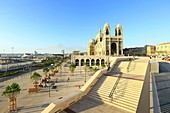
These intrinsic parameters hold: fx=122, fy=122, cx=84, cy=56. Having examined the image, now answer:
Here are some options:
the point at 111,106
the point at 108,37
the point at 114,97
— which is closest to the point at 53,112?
the point at 111,106

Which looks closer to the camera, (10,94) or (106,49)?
(10,94)

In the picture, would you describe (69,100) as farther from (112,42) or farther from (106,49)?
(112,42)

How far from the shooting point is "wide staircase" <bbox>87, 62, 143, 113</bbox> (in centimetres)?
1293

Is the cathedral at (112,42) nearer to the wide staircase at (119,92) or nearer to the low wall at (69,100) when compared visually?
the wide staircase at (119,92)

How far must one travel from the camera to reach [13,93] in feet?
50.9

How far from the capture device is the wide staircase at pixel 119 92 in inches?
509

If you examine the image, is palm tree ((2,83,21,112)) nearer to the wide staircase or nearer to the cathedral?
the wide staircase

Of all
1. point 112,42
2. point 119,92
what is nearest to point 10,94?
point 119,92

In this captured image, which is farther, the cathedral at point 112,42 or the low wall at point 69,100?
the cathedral at point 112,42

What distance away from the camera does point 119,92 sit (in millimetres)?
14883

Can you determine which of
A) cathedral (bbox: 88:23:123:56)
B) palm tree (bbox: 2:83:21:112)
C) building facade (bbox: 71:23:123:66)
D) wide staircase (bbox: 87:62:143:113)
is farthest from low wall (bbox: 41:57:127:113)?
cathedral (bbox: 88:23:123:56)

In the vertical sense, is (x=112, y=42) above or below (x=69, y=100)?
above

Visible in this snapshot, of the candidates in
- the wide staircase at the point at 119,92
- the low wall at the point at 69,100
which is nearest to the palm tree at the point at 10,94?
the low wall at the point at 69,100

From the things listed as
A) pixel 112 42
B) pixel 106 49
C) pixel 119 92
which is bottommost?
pixel 119 92
